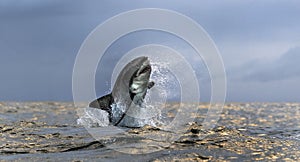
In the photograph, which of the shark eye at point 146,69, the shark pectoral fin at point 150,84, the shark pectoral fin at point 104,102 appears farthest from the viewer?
the shark pectoral fin at point 104,102

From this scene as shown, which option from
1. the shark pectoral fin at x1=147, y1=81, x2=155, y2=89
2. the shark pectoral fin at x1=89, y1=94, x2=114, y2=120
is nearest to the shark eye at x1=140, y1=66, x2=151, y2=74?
the shark pectoral fin at x1=147, y1=81, x2=155, y2=89

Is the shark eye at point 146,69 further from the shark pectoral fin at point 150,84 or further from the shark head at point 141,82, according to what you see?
the shark pectoral fin at point 150,84

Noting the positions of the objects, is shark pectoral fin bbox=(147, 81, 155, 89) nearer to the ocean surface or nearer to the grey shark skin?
the grey shark skin

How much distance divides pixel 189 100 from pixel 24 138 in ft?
21.5

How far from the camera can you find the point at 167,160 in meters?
11.9

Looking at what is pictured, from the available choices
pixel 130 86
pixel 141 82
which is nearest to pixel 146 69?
pixel 141 82

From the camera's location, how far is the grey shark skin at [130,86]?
16.3 metres

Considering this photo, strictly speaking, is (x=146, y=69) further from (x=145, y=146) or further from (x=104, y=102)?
(x=145, y=146)

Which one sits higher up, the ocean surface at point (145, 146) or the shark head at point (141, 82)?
the shark head at point (141, 82)

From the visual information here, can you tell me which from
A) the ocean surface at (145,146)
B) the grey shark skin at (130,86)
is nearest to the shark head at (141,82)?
the grey shark skin at (130,86)

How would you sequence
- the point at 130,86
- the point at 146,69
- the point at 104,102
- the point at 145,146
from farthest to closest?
the point at 104,102
the point at 130,86
the point at 146,69
the point at 145,146

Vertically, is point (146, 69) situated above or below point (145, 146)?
above

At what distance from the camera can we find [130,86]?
16.7 m

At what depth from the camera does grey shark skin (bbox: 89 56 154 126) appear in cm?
1634
